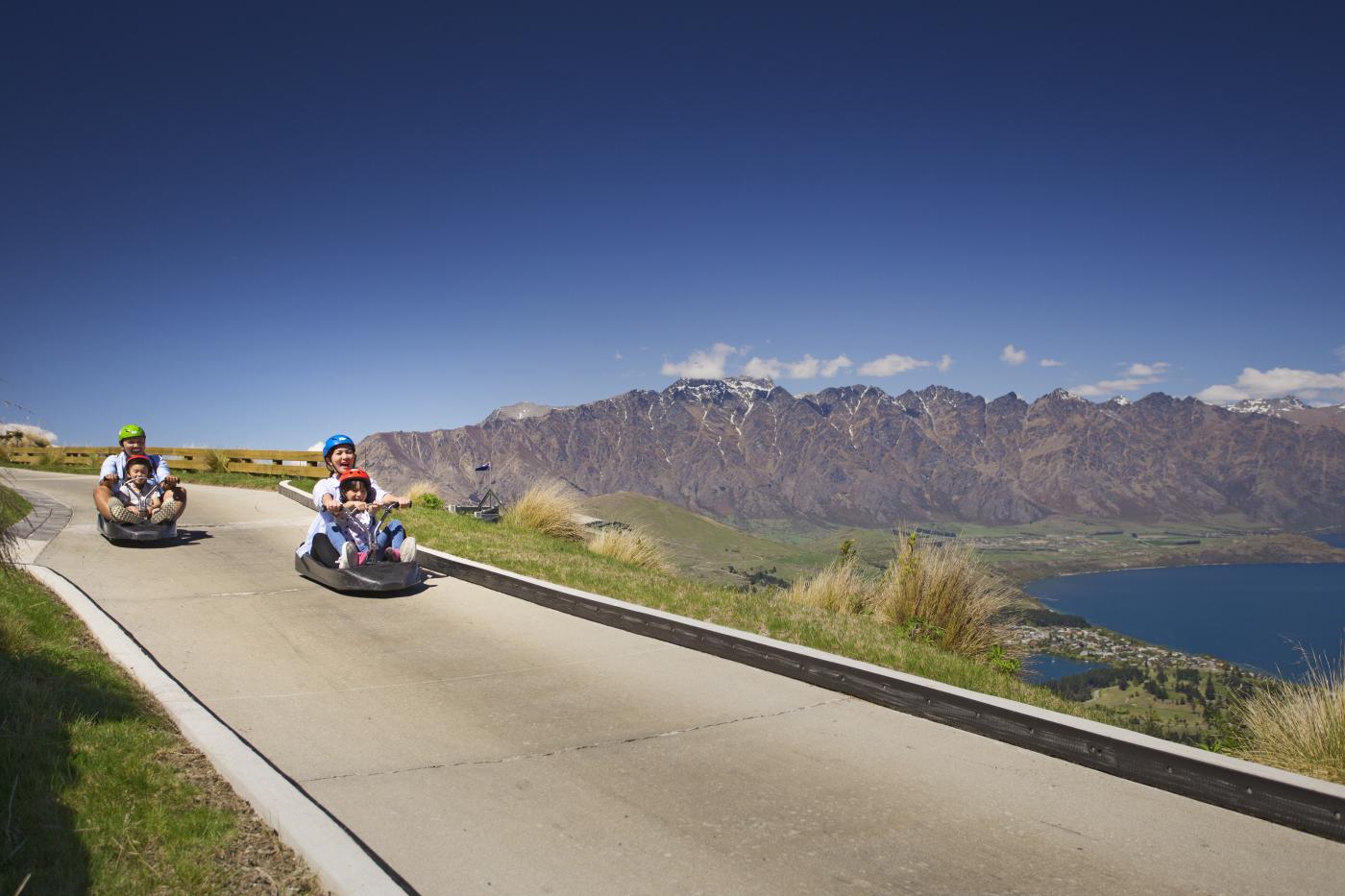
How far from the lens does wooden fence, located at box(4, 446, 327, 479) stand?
71.7 feet

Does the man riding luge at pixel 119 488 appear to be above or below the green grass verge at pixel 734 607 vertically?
above

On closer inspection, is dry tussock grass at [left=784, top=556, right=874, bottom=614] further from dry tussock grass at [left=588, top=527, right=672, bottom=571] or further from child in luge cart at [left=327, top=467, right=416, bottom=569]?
child in luge cart at [left=327, top=467, right=416, bottom=569]

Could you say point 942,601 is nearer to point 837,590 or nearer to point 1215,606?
point 837,590

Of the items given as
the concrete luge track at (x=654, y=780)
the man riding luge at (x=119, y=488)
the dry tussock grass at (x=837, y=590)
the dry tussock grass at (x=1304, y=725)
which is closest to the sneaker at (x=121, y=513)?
the man riding luge at (x=119, y=488)

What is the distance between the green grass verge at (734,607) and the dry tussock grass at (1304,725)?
3.84 ft

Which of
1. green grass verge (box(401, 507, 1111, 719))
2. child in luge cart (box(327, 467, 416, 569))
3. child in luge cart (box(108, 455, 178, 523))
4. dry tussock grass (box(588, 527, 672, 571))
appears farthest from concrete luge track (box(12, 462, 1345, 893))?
dry tussock grass (box(588, 527, 672, 571))

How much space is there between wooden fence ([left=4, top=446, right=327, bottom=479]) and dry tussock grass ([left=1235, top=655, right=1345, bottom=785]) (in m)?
19.2

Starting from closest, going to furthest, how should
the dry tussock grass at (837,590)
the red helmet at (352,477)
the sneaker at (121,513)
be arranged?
the red helmet at (352,477)
the dry tussock grass at (837,590)
the sneaker at (121,513)

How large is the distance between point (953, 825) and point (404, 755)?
10.0 ft

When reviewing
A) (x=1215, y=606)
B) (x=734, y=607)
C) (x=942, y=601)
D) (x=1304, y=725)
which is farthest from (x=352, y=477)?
(x=1215, y=606)

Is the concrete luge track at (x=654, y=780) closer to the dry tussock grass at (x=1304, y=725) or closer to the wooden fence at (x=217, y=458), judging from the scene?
the dry tussock grass at (x=1304, y=725)

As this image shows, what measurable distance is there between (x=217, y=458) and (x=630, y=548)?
15997 mm

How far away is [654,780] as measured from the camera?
4500mm

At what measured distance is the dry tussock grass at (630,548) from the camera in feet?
47.9
